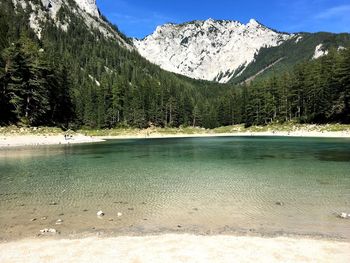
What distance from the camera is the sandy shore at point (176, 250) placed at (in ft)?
32.4

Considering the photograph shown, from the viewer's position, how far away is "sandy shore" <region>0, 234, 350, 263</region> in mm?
9867

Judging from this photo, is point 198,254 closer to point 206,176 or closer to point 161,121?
point 206,176

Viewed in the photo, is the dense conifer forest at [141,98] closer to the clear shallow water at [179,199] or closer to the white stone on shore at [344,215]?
the clear shallow water at [179,199]

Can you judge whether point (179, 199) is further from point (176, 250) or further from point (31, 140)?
point (31, 140)

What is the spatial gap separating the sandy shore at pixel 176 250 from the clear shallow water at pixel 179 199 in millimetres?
1299

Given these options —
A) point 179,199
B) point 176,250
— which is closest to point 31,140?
point 179,199

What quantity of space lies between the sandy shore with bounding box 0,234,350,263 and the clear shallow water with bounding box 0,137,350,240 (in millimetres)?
1299

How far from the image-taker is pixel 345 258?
9773 millimetres

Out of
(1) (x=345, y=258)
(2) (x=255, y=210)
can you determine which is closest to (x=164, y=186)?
(2) (x=255, y=210)

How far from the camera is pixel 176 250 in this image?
34.9 ft

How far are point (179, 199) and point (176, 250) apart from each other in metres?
8.35

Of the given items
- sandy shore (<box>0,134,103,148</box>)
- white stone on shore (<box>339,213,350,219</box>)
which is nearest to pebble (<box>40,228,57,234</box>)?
white stone on shore (<box>339,213,350,219</box>)

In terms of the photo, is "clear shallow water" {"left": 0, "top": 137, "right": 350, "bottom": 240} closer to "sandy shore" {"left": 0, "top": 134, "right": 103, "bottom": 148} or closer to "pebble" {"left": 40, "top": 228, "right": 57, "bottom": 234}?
"pebble" {"left": 40, "top": 228, "right": 57, "bottom": 234}

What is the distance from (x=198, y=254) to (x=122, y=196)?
10408mm
